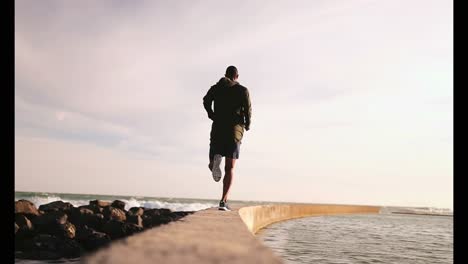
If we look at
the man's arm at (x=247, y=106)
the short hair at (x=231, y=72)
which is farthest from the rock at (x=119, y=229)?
the short hair at (x=231, y=72)

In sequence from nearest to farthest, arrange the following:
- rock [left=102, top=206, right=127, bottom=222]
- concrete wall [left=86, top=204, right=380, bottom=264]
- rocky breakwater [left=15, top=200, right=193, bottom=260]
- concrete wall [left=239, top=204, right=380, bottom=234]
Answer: concrete wall [left=86, top=204, right=380, bottom=264], rocky breakwater [left=15, top=200, right=193, bottom=260], concrete wall [left=239, top=204, right=380, bottom=234], rock [left=102, top=206, right=127, bottom=222]

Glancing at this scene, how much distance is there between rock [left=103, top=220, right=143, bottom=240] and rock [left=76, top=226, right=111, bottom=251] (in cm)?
49

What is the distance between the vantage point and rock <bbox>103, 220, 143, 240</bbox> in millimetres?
6988

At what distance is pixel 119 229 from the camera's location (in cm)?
703

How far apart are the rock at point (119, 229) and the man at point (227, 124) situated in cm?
155

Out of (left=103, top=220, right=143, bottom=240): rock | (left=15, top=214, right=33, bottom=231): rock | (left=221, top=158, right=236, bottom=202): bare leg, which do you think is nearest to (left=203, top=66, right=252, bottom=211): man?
(left=221, top=158, right=236, bottom=202): bare leg

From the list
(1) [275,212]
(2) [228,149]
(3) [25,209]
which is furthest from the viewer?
(1) [275,212]

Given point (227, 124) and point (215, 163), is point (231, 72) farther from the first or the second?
point (215, 163)

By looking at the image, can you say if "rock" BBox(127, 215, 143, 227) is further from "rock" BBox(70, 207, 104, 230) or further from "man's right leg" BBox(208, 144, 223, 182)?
"man's right leg" BBox(208, 144, 223, 182)

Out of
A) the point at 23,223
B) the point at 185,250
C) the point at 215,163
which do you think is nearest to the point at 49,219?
the point at 23,223

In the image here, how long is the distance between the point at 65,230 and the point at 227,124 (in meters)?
2.84

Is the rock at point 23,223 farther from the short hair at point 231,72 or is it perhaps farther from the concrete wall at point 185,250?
the concrete wall at point 185,250
